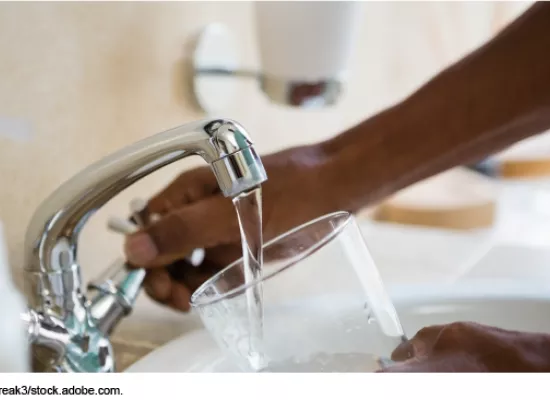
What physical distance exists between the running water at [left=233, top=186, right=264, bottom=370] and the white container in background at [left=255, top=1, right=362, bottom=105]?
0.81ft

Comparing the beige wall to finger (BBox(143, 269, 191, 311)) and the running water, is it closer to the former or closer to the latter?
finger (BBox(143, 269, 191, 311))

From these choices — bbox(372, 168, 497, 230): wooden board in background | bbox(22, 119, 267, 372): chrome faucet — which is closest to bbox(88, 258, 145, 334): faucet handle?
bbox(22, 119, 267, 372): chrome faucet

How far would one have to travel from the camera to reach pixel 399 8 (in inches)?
36.5

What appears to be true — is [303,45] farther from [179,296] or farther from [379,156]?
[179,296]

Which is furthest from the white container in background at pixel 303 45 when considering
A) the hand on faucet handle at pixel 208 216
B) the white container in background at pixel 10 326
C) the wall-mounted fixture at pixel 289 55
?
the white container in background at pixel 10 326

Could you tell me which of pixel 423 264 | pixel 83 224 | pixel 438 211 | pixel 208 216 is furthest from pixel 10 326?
pixel 438 211

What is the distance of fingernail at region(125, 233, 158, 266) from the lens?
0.44m

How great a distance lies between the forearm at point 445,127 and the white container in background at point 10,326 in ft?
0.83

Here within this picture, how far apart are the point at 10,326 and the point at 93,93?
0.22 meters

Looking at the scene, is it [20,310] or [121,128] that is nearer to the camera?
[20,310]

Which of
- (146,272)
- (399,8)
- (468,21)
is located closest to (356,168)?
(146,272)

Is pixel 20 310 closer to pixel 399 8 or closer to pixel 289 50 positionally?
pixel 289 50

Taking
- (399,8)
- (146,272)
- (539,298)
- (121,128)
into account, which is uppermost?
(399,8)
